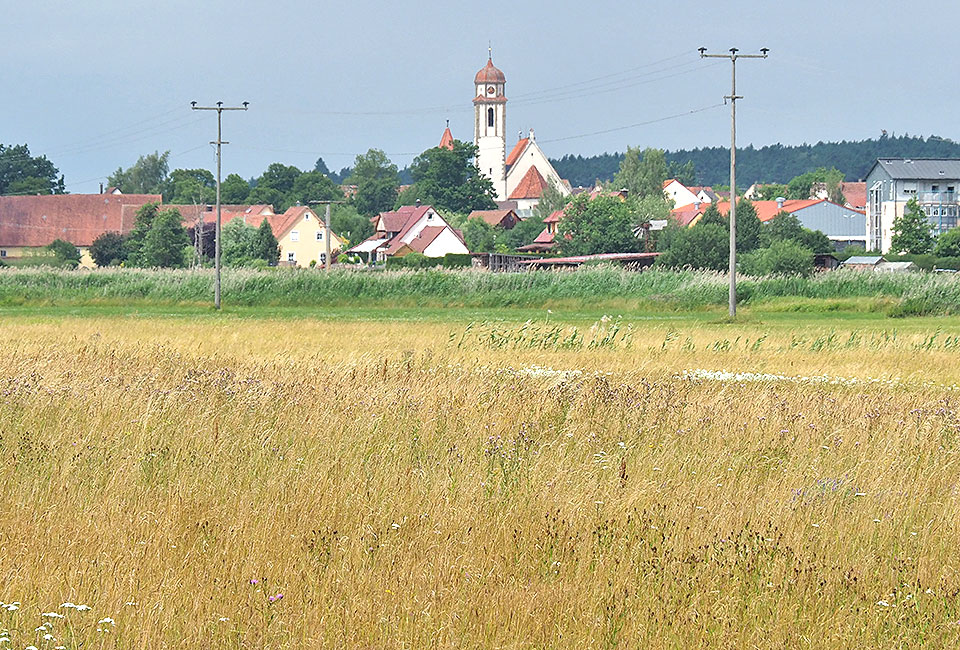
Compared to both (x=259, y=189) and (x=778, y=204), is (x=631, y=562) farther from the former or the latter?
(x=259, y=189)

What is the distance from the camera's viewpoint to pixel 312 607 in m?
6.54

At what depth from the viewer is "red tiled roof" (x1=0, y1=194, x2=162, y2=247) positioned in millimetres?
130125

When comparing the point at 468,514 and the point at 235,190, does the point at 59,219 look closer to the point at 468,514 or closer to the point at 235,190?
the point at 235,190

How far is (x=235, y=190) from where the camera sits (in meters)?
190

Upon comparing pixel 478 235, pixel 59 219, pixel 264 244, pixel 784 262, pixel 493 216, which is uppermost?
pixel 493 216

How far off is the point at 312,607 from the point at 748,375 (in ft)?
46.1

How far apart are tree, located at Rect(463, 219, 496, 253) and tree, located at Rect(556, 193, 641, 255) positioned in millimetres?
22820

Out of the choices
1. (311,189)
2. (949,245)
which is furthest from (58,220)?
(949,245)

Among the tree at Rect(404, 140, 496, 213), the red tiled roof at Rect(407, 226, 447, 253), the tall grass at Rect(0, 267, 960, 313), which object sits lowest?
the tall grass at Rect(0, 267, 960, 313)

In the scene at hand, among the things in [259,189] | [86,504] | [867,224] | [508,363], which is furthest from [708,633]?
[259,189]

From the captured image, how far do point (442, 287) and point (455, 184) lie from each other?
4649 inches

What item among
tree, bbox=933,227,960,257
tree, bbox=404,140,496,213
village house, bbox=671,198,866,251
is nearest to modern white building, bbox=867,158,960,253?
village house, bbox=671,198,866,251

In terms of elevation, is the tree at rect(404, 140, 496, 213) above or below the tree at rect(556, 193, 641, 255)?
above

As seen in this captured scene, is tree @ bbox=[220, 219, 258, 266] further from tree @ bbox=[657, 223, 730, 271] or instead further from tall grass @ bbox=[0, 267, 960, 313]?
tree @ bbox=[657, 223, 730, 271]
